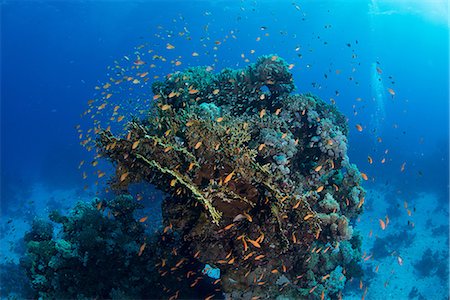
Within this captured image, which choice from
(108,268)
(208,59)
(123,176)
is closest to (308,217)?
(123,176)

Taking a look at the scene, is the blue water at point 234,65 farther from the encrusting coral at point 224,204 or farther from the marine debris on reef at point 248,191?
the marine debris on reef at point 248,191

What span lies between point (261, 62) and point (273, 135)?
3645mm

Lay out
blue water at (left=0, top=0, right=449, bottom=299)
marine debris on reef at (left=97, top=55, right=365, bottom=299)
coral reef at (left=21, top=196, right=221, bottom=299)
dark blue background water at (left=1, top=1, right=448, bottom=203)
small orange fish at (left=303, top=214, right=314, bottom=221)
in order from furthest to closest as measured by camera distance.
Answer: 1. dark blue background water at (left=1, top=1, right=448, bottom=203)
2. blue water at (left=0, top=0, right=449, bottom=299)
3. coral reef at (left=21, top=196, right=221, bottom=299)
4. small orange fish at (left=303, top=214, right=314, bottom=221)
5. marine debris on reef at (left=97, top=55, right=365, bottom=299)

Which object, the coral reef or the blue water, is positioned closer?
the coral reef

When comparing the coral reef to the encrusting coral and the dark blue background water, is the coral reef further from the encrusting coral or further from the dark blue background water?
the dark blue background water

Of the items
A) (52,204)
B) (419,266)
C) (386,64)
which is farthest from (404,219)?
(386,64)

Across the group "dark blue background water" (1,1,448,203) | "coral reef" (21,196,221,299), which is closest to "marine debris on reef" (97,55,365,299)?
"coral reef" (21,196,221,299)

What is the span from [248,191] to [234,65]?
59.8 meters

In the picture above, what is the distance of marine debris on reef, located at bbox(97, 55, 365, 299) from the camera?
6.51m

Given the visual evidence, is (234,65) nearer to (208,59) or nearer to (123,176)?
(123,176)

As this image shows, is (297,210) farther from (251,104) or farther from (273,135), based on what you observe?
(251,104)

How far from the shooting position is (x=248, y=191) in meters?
6.68

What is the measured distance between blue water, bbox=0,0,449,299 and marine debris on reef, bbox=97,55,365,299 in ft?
23.8

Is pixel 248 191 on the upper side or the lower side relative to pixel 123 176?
lower
